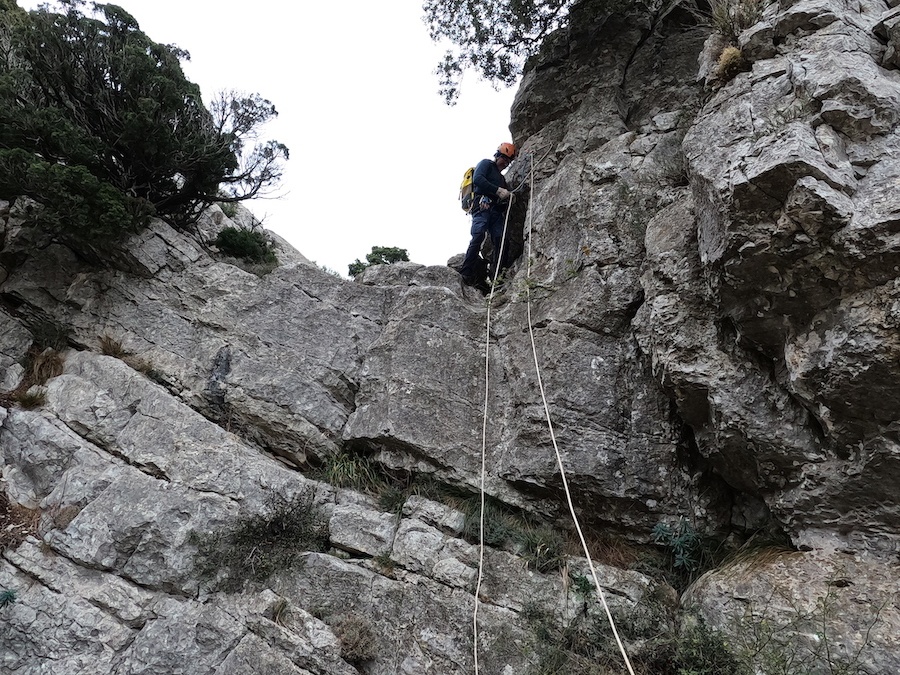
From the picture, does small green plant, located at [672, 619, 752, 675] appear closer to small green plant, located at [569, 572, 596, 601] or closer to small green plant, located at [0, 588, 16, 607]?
small green plant, located at [569, 572, 596, 601]

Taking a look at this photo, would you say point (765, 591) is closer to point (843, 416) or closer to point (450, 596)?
point (843, 416)

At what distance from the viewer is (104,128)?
9.11m

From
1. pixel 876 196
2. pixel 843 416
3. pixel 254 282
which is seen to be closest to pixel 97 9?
pixel 254 282

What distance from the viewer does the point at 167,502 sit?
6.67 metres

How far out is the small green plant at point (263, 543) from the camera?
624cm

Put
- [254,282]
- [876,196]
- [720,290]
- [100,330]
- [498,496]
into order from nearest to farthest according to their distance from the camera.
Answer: [876,196] < [720,290] < [498,496] < [100,330] < [254,282]

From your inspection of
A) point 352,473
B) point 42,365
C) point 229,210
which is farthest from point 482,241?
point 42,365

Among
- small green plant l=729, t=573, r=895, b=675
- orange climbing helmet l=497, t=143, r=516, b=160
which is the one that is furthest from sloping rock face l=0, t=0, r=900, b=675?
orange climbing helmet l=497, t=143, r=516, b=160

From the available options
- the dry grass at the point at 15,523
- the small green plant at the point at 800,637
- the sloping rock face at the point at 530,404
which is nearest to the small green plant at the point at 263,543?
the sloping rock face at the point at 530,404

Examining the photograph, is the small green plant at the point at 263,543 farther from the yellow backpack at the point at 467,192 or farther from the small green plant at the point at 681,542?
the yellow backpack at the point at 467,192

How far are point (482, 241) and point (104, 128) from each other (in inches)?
252

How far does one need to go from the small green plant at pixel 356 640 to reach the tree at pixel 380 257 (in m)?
9.56

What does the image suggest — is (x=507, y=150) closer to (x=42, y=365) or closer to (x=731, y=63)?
(x=731, y=63)

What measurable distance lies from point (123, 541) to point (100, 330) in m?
3.67
